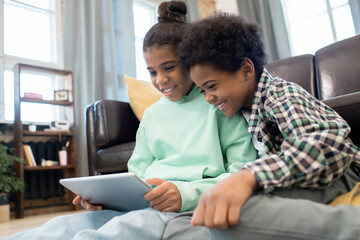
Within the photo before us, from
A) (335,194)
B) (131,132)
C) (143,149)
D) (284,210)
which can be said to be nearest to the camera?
(284,210)

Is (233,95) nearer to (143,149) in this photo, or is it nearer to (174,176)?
(174,176)

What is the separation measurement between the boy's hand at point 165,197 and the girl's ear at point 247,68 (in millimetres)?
339

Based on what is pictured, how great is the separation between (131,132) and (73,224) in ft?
4.60

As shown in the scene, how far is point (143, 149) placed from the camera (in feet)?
3.57

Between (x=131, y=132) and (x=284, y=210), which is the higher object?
(x=131, y=132)

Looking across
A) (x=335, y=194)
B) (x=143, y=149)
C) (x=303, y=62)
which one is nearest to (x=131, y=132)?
(x=143, y=149)

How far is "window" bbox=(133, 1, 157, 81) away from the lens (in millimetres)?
3822

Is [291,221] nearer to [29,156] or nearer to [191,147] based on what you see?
[191,147]

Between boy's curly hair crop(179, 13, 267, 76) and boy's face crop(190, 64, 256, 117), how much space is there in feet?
0.05

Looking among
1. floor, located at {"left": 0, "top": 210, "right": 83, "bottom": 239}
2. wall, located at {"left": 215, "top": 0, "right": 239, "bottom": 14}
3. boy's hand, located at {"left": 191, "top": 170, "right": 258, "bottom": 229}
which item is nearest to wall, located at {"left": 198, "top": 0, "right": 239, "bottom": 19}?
wall, located at {"left": 215, "top": 0, "right": 239, "bottom": 14}

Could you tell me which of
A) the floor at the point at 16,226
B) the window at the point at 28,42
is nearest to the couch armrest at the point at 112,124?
the floor at the point at 16,226

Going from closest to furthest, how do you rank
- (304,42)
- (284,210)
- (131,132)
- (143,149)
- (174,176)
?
(284,210) < (174,176) < (143,149) < (131,132) < (304,42)

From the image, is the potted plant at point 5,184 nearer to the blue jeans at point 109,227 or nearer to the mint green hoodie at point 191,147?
the mint green hoodie at point 191,147

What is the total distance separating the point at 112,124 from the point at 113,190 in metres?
1.34
